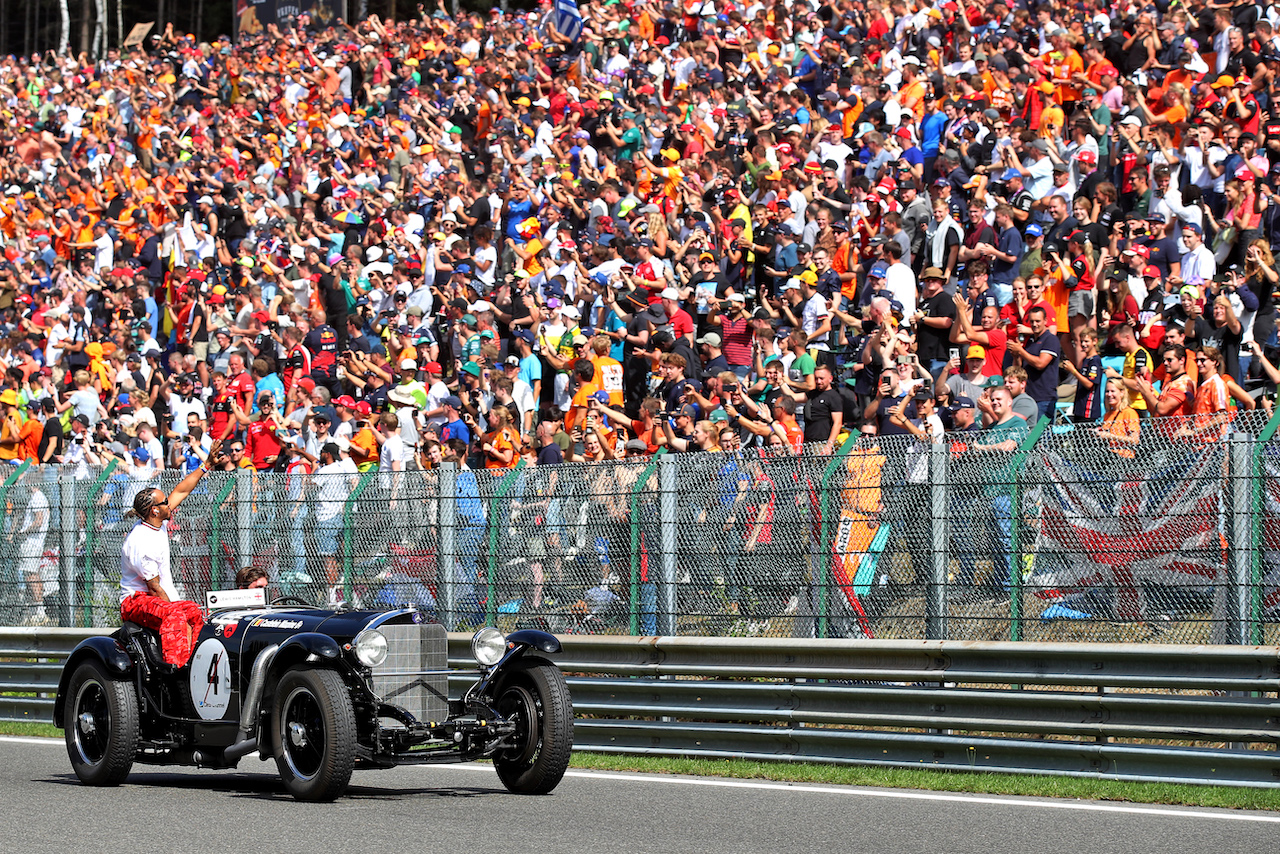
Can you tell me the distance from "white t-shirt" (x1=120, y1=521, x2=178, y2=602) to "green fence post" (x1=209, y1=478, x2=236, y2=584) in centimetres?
324

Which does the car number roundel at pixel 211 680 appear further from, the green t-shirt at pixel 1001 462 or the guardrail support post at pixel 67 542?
the guardrail support post at pixel 67 542

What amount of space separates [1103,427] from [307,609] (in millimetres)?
4477

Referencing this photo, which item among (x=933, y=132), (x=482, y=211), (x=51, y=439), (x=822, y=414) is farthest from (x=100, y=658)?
(x=482, y=211)

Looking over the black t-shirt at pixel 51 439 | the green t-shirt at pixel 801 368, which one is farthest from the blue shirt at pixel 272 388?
the green t-shirt at pixel 801 368

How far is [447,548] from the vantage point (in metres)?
12.9

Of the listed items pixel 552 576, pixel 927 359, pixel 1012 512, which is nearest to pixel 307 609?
pixel 552 576

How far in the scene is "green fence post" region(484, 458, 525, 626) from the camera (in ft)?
41.4

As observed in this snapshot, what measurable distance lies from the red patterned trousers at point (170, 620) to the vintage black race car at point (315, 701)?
0.07 metres

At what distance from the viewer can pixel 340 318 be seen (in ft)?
71.5

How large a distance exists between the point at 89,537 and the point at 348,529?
2.83 metres

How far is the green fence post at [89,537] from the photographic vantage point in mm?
14945

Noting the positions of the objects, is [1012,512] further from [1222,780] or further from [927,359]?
[927,359]

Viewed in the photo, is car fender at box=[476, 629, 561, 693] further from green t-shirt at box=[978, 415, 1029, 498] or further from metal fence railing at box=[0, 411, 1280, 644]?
green t-shirt at box=[978, 415, 1029, 498]

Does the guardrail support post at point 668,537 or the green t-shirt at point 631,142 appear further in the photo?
the green t-shirt at point 631,142
